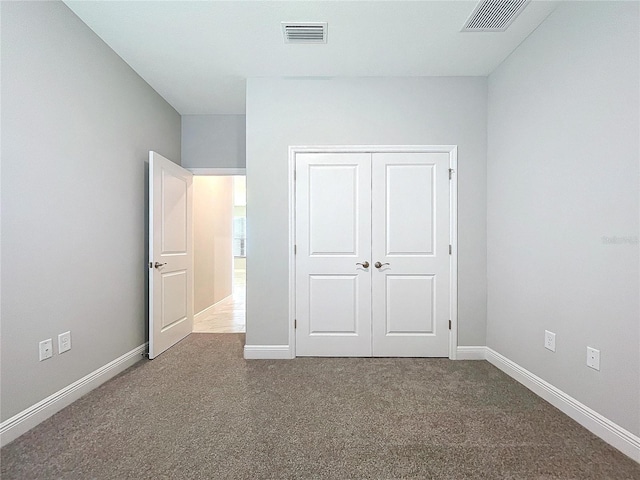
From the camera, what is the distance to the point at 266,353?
10.5ft

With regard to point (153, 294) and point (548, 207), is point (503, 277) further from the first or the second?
point (153, 294)

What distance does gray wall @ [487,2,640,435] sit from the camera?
5.86ft

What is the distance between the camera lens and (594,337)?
198cm

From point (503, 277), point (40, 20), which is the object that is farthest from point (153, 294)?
point (503, 277)

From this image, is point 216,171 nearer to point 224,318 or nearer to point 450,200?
point 224,318

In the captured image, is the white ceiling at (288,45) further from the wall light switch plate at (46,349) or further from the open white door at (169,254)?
the wall light switch plate at (46,349)

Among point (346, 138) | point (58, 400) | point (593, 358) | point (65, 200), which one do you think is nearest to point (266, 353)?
point (58, 400)

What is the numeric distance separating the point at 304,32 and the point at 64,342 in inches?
109

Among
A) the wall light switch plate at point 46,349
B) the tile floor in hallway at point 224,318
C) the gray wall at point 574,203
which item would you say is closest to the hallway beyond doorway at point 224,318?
the tile floor in hallway at point 224,318

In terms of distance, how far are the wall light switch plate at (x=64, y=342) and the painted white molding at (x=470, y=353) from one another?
316cm

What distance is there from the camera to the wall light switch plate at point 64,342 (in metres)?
2.22

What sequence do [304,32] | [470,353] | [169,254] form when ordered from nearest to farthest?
[304,32], [470,353], [169,254]

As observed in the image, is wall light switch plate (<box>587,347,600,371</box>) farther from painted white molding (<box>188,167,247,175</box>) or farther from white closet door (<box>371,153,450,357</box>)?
painted white molding (<box>188,167,247,175</box>)

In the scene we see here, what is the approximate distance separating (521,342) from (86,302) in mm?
3354
